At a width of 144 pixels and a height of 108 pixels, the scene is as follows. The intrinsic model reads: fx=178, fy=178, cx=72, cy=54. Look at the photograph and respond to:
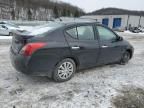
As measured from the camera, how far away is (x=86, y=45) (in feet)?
15.1

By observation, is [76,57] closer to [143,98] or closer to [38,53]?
[38,53]

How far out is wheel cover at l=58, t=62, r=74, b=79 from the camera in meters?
4.34

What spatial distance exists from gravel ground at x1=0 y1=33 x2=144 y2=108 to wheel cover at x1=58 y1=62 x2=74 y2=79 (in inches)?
7.3

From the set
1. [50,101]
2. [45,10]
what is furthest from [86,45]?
[45,10]

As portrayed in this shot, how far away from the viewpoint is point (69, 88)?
13.5ft

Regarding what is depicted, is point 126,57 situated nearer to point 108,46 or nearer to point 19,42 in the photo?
point 108,46

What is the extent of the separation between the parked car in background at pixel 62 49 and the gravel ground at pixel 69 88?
0.32 metres

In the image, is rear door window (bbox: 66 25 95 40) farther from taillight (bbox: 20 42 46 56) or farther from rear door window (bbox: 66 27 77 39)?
taillight (bbox: 20 42 46 56)

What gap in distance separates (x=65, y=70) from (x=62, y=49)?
1.91ft

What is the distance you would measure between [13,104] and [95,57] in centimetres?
252

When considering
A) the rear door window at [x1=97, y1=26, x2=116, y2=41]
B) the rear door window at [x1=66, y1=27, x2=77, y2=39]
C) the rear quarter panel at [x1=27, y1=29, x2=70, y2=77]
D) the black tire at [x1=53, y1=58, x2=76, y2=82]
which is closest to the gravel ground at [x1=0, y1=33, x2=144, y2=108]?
the black tire at [x1=53, y1=58, x2=76, y2=82]

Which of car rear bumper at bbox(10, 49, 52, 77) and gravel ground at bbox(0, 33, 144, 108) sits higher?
car rear bumper at bbox(10, 49, 52, 77)

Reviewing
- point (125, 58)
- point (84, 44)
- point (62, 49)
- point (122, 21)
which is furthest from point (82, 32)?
point (122, 21)

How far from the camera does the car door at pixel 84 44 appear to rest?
14.4 feet
